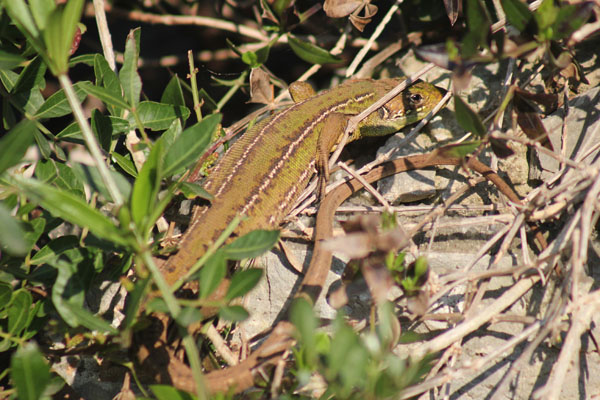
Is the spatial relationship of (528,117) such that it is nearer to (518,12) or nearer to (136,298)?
(518,12)

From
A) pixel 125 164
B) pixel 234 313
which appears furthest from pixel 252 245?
pixel 125 164

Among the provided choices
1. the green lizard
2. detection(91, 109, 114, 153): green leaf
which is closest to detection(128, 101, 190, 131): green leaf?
detection(91, 109, 114, 153): green leaf

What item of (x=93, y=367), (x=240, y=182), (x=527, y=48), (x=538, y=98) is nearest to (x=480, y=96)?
(x=538, y=98)

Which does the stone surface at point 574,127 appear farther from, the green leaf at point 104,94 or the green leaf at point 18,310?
the green leaf at point 18,310

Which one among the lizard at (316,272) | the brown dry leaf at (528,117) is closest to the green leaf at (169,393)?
the lizard at (316,272)

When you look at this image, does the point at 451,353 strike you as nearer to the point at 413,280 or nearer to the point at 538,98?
the point at 413,280
